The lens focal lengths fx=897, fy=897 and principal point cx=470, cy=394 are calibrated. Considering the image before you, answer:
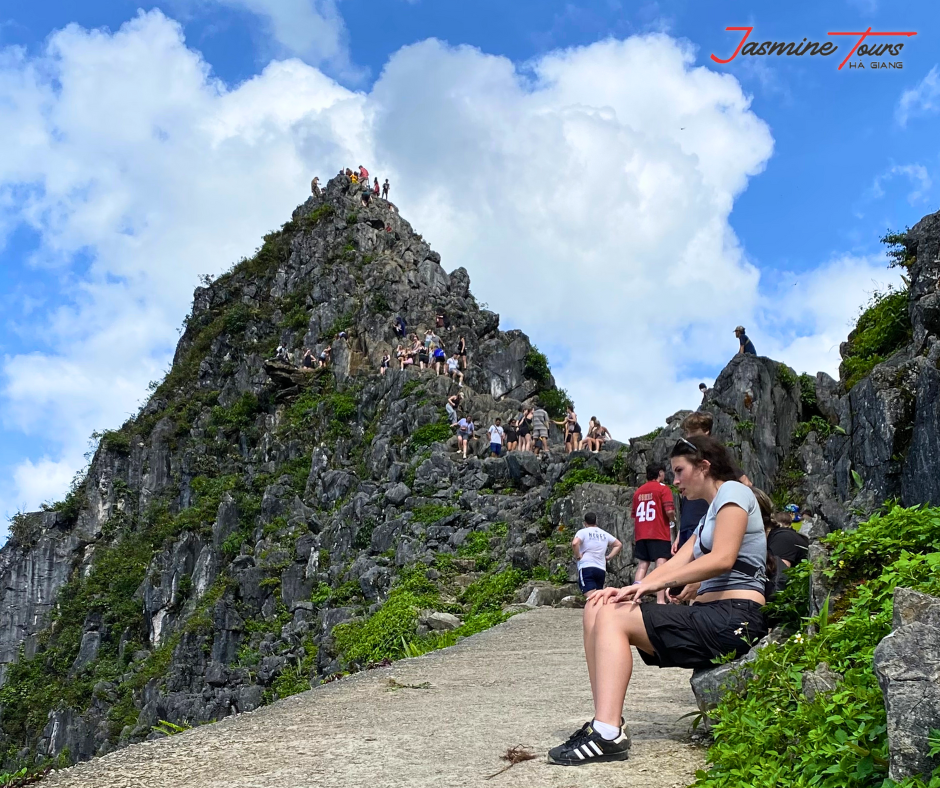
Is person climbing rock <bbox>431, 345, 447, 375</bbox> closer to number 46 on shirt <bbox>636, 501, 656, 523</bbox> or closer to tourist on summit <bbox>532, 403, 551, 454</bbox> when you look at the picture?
tourist on summit <bbox>532, 403, 551, 454</bbox>

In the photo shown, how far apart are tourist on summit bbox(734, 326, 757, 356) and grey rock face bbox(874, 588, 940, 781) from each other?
54.9 feet

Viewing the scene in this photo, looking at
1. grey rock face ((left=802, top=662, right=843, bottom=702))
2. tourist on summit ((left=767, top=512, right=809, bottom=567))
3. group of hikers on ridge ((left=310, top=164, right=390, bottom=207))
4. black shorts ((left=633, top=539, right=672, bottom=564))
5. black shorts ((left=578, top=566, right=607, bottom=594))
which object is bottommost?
grey rock face ((left=802, top=662, right=843, bottom=702))

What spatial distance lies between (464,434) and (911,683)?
2277 cm

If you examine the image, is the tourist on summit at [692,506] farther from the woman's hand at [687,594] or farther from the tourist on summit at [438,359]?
the tourist on summit at [438,359]

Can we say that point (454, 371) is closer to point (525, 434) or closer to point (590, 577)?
point (525, 434)

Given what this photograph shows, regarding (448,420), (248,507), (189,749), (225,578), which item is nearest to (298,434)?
(248,507)

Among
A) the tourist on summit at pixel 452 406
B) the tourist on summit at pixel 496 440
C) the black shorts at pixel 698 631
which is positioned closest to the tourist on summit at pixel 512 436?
the tourist on summit at pixel 496 440

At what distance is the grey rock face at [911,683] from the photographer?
289 centimetres

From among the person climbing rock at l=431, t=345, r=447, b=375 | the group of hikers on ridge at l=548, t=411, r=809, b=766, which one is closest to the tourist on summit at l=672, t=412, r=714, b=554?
the group of hikers on ridge at l=548, t=411, r=809, b=766

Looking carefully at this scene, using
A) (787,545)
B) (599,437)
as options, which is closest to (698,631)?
(787,545)

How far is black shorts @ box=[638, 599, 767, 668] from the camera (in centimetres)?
448

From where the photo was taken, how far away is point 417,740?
539 cm

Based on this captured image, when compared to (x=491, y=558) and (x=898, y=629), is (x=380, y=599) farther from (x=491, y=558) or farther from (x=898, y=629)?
(x=898, y=629)

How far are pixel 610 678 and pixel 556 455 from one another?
19000 millimetres
